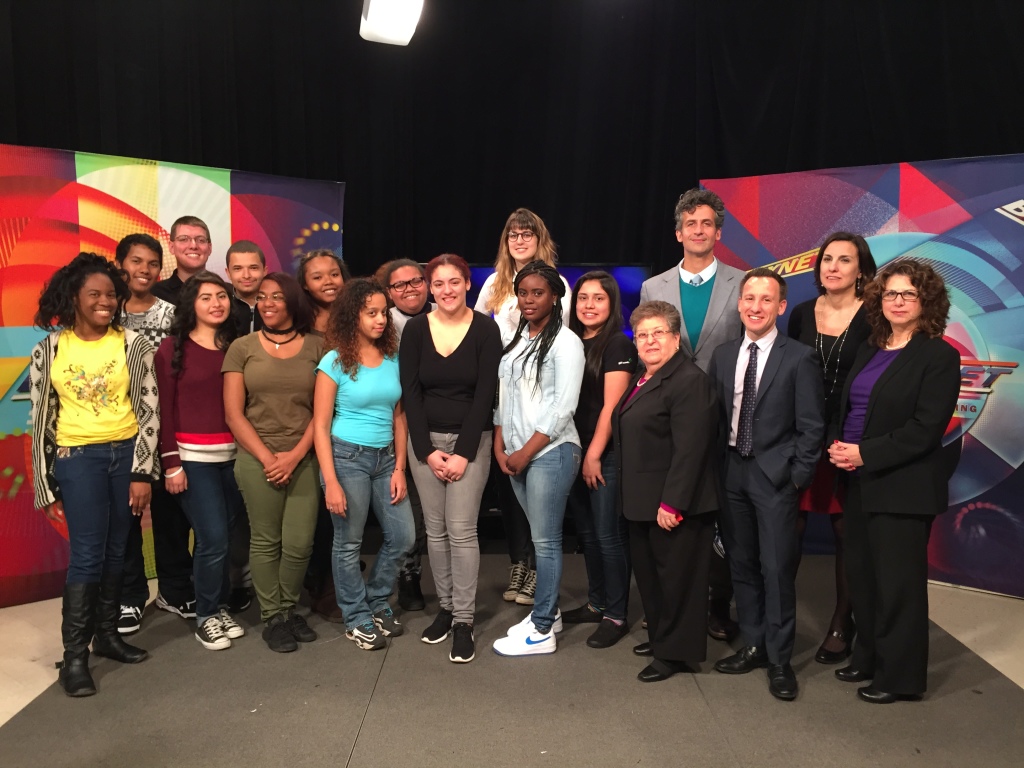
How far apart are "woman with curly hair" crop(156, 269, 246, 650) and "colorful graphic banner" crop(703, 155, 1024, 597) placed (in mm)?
3342

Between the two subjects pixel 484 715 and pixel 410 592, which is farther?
pixel 410 592

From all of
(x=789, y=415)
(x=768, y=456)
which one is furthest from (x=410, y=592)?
(x=789, y=415)

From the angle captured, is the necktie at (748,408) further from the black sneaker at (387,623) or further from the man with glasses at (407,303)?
the black sneaker at (387,623)

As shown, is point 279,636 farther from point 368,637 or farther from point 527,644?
point 527,644

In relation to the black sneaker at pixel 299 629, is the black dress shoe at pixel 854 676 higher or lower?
higher

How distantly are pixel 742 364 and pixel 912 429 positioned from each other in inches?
25.2

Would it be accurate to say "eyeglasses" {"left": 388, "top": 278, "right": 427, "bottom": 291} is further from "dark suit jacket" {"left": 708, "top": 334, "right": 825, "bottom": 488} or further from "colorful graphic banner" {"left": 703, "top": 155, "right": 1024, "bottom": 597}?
"colorful graphic banner" {"left": 703, "top": 155, "right": 1024, "bottom": 597}

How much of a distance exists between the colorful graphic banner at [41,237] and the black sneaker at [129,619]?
784 mm

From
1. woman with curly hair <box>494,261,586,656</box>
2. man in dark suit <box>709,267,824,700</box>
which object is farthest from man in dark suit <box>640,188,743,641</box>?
woman with curly hair <box>494,261,586,656</box>

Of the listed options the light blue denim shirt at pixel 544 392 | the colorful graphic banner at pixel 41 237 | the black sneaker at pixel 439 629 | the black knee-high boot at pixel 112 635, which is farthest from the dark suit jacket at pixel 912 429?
the colorful graphic banner at pixel 41 237

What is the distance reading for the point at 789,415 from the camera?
2869 millimetres

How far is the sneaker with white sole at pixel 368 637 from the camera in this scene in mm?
3250

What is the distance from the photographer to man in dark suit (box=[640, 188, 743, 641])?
336cm

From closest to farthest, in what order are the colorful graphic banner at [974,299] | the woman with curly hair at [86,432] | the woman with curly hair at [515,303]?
the woman with curly hair at [86,432]
the woman with curly hair at [515,303]
the colorful graphic banner at [974,299]
